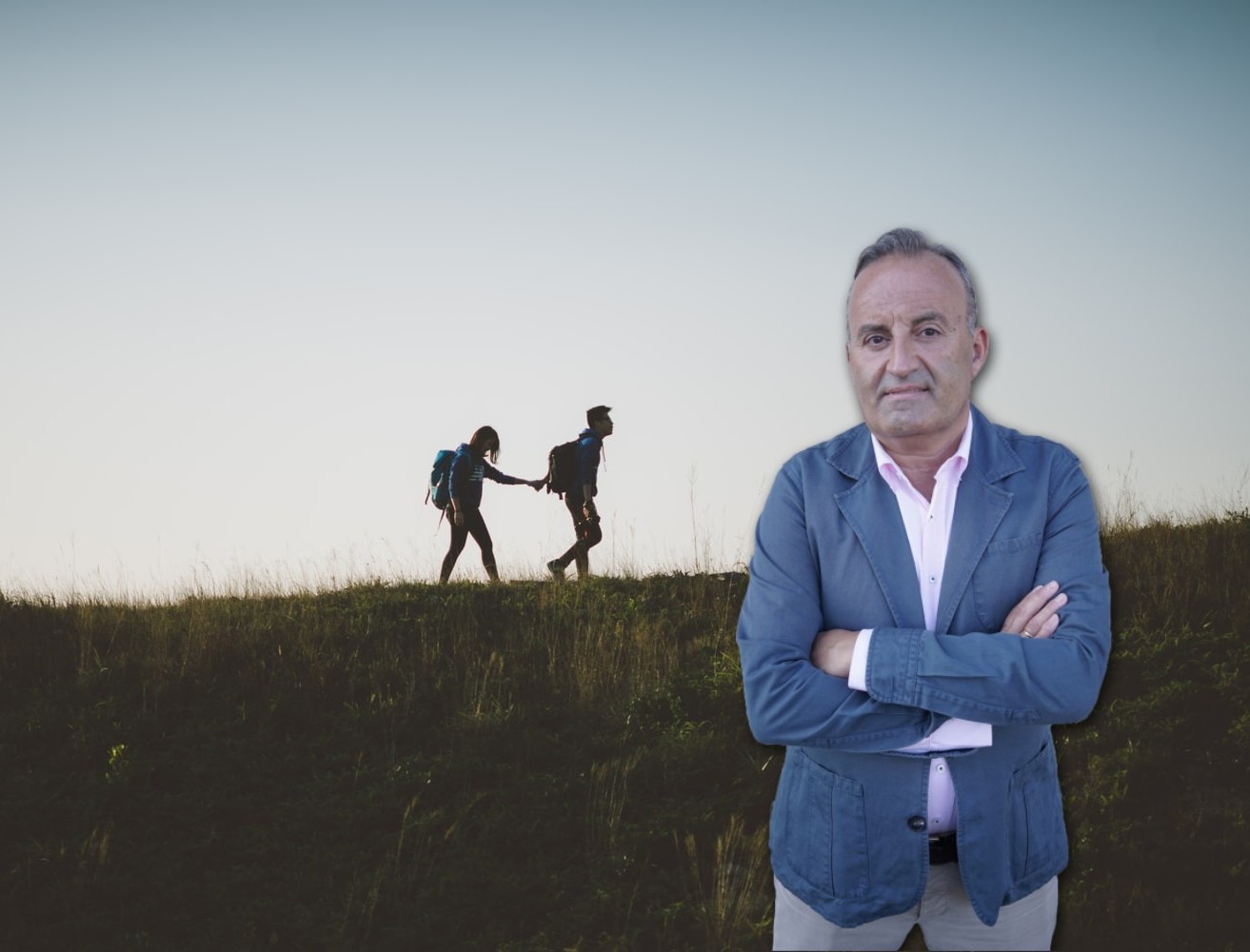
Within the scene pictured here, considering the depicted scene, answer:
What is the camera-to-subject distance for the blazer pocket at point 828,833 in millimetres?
3035

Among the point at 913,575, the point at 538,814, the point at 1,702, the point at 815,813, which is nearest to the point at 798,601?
the point at 913,575

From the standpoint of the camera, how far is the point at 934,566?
3172mm

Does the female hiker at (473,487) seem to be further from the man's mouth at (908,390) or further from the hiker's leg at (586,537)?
the man's mouth at (908,390)

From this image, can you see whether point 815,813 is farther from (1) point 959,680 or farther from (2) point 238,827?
(2) point 238,827

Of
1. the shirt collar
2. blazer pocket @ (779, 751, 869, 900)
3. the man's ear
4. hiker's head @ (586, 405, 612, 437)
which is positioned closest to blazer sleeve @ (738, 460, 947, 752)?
blazer pocket @ (779, 751, 869, 900)

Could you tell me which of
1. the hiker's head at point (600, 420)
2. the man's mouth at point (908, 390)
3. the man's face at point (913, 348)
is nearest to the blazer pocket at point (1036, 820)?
the man's face at point (913, 348)

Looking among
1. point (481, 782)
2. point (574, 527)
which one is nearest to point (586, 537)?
point (574, 527)

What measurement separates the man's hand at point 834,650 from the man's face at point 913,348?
1.87 feet

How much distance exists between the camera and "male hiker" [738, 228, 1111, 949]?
9.91 ft

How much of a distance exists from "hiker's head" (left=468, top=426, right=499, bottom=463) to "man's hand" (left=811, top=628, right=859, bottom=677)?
1291cm

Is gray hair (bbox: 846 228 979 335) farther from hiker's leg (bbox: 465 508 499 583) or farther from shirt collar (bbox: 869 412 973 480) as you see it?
hiker's leg (bbox: 465 508 499 583)

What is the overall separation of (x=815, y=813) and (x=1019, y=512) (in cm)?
104

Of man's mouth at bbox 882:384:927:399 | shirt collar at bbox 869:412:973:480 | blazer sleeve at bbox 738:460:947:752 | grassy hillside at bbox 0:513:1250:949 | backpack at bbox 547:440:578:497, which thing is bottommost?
grassy hillside at bbox 0:513:1250:949

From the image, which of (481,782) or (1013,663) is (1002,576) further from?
(481,782)
